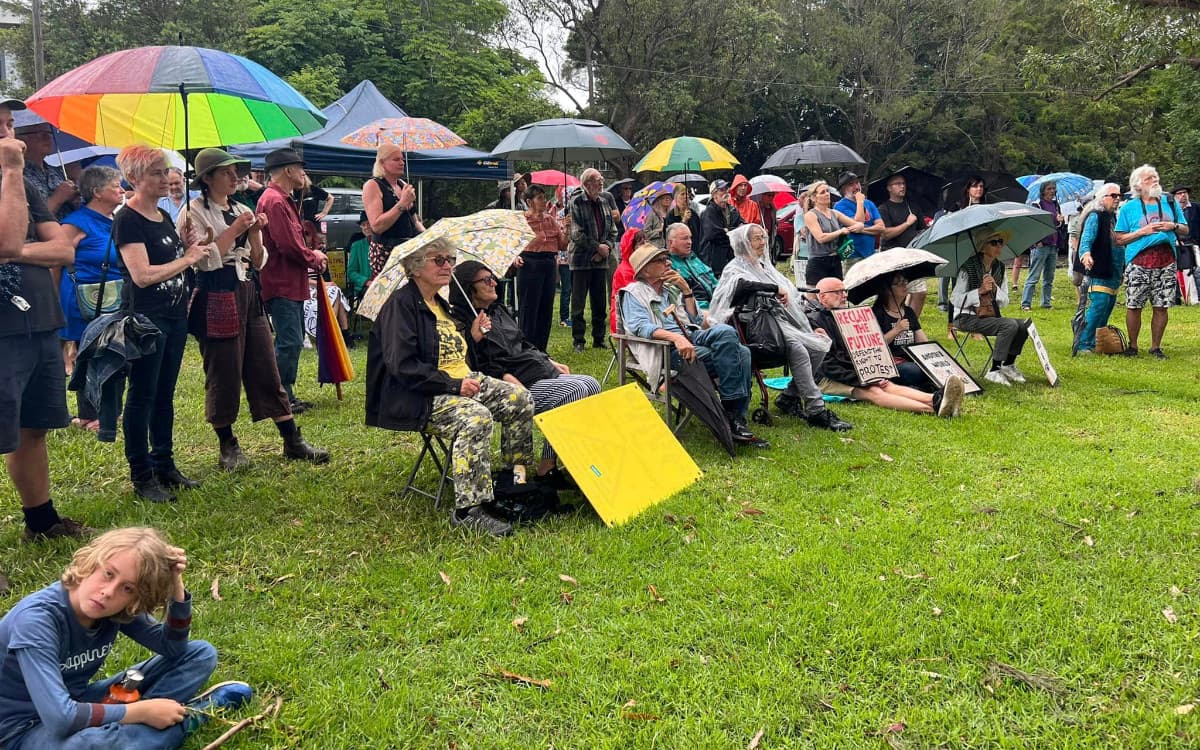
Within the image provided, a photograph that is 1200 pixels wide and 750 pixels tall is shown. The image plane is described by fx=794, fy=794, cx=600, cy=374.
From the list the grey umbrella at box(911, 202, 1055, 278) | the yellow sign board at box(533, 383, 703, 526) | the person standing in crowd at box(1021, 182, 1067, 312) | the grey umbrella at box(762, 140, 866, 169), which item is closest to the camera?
the yellow sign board at box(533, 383, 703, 526)

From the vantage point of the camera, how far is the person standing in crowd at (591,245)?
28.8 feet

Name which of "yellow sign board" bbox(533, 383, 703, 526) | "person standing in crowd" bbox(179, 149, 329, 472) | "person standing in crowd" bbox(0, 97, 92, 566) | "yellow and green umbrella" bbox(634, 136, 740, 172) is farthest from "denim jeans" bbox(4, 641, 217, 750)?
"yellow and green umbrella" bbox(634, 136, 740, 172)

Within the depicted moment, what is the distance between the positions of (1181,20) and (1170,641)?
1490 centimetres

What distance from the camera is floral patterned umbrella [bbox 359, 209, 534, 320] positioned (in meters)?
4.35

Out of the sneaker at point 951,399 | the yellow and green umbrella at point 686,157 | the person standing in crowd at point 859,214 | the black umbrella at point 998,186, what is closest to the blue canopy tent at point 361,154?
the yellow and green umbrella at point 686,157

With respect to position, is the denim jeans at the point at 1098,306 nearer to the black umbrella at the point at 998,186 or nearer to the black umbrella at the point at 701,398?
the black umbrella at the point at 998,186

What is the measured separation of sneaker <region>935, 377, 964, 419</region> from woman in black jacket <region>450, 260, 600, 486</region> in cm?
293

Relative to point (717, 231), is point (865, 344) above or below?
below

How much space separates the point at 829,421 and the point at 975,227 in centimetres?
257

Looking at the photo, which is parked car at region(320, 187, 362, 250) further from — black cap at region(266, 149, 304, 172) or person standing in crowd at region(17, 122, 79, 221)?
person standing in crowd at region(17, 122, 79, 221)

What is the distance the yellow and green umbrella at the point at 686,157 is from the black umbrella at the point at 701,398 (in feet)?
22.1

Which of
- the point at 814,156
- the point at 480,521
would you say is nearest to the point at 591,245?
the point at 480,521

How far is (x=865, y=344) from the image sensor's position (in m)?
6.72

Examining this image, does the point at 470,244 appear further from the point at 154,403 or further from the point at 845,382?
the point at 845,382
